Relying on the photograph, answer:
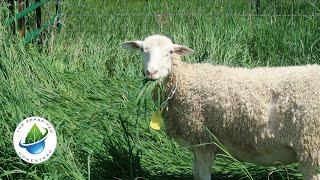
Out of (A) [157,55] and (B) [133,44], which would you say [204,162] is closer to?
(A) [157,55]

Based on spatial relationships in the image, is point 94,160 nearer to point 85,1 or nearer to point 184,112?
point 184,112

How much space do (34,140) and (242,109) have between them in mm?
1430

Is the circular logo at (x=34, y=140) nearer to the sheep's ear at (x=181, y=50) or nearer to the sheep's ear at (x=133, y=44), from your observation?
the sheep's ear at (x=133, y=44)

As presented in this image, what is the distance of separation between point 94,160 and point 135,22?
14.2 feet

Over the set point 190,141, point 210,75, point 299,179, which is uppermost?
point 210,75

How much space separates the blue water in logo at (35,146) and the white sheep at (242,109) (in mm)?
878

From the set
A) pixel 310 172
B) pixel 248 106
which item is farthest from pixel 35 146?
pixel 310 172

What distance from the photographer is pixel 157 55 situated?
14.8 feet

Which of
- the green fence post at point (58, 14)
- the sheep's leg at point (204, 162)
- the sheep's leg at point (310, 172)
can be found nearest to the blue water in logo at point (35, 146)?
the sheep's leg at point (204, 162)

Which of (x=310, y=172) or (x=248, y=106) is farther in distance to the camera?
(x=248, y=106)

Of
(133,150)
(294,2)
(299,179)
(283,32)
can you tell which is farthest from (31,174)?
(294,2)

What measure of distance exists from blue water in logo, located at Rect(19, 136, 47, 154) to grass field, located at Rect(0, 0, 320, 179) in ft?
0.64

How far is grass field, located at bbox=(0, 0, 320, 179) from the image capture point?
471cm

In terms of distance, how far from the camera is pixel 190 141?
179 inches
